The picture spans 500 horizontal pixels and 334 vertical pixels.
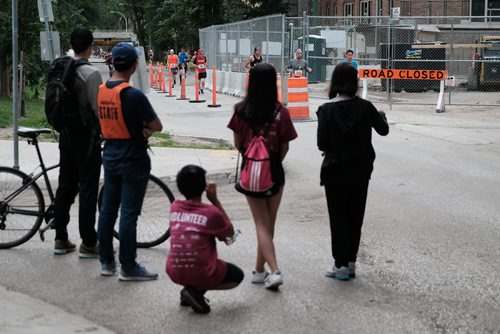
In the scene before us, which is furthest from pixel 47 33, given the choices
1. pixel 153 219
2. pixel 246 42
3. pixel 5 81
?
pixel 246 42

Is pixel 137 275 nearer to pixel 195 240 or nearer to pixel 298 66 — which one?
pixel 195 240

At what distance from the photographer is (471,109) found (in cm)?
2430

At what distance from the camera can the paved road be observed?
5.30m

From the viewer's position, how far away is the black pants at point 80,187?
6656 mm

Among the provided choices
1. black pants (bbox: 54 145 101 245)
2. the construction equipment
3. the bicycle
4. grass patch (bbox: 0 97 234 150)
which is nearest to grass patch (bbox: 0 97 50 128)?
grass patch (bbox: 0 97 234 150)

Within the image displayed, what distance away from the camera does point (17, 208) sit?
7148 mm

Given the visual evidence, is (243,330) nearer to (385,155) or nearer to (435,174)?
(435,174)

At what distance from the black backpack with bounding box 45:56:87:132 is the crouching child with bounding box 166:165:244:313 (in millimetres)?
1644

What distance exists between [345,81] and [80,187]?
2441 millimetres

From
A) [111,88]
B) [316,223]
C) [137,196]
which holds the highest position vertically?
[111,88]

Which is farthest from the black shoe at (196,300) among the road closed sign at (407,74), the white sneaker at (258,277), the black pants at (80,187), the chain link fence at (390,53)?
the chain link fence at (390,53)

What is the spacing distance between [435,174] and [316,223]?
3.81 meters

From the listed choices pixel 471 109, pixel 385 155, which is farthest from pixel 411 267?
pixel 471 109

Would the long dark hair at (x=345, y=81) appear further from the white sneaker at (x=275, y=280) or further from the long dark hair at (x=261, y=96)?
the white sneaker at (x=275, y=280)
